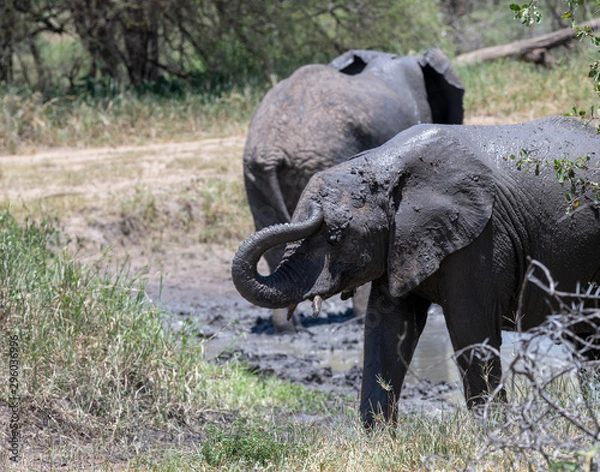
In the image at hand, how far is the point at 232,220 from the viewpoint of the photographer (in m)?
11.9

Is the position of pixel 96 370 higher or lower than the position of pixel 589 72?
lower

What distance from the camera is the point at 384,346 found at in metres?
5.66

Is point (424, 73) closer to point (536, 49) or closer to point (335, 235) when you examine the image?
point (335, 235)

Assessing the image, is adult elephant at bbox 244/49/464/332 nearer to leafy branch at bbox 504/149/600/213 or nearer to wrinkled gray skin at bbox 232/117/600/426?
wrinkled gray skin at bbox 232/117/600/426

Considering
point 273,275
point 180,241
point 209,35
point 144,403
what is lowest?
point 180,241

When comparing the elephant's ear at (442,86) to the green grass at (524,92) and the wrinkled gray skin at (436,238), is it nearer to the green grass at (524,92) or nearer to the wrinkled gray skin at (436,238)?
the green grass at (524,92)

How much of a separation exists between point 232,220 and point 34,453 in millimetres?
6694

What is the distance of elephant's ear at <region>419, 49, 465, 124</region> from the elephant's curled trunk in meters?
5.61

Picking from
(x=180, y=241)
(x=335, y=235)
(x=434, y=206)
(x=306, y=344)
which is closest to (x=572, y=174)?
(x=434, y=206)

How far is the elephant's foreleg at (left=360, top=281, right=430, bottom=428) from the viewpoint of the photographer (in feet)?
18.4

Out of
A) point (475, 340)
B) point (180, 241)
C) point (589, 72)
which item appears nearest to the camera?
point (589, 72)

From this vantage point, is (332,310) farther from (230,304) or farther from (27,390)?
(27,390)

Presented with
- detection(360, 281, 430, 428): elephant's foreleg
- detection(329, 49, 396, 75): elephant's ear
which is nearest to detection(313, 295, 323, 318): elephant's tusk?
detection(360, 281, 430, 428): elephant's foreleg

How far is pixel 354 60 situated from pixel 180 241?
2.77 meters
